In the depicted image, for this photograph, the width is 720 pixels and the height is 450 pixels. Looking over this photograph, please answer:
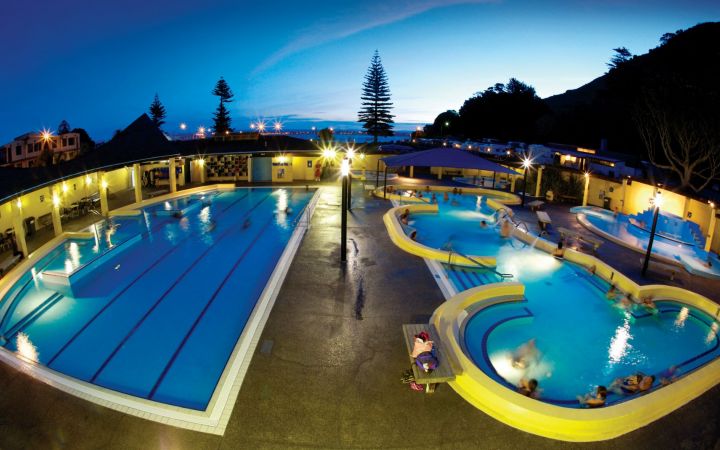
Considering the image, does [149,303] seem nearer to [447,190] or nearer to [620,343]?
[620,343]

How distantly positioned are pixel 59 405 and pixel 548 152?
3122 centimetres

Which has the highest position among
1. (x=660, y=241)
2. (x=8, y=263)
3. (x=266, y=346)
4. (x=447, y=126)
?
(x=447, y=126)

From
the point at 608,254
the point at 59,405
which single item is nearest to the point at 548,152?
the point at 608,254

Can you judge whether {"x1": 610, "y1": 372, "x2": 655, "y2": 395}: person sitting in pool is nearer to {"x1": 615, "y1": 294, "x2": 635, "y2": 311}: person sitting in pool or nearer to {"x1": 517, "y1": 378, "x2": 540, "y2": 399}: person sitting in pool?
{"x1": 517, "y1": 378, "x2": 540, "y2": 399}: person sitting in pool

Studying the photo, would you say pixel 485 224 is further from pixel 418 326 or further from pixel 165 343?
pixel 165 343

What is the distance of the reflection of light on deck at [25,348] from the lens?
25.2 ft

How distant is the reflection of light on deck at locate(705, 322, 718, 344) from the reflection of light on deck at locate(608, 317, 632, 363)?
155 centimetres

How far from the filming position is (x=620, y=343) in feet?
29.0

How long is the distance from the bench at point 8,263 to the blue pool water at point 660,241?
1975cm

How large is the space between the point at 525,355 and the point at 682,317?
16.3ft

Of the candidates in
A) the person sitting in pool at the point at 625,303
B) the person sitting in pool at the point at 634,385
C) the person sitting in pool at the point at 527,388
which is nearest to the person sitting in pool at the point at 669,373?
the person sitting in pool at the point at 634,385

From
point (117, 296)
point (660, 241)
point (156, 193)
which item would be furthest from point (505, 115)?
point (117, 296)

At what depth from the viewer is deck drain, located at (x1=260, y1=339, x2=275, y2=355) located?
7.01 m

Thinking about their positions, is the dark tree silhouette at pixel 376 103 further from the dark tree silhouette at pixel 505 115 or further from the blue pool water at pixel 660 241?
the blue pool water at pixel 660 241
